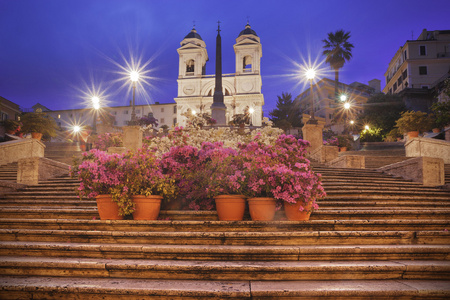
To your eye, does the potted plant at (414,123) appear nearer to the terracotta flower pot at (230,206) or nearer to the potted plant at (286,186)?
the potted plant at (286,186)

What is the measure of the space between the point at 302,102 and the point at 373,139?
156 feet

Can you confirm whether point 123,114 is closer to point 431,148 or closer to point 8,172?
point 8,172

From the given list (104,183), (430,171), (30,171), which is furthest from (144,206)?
(430,171)

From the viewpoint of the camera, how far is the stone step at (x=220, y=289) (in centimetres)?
321

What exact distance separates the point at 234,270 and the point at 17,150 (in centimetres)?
1254

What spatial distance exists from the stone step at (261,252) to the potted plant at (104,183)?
0.92 metres

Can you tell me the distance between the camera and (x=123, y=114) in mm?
72438

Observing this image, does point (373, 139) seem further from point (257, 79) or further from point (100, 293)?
point (257, 79)

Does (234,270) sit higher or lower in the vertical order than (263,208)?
lower

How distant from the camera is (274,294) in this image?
3.21 meters

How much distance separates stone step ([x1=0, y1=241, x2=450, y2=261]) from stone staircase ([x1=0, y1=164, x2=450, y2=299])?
0.04 feet

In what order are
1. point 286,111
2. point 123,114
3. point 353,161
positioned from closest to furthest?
point 353,161
point 286,111
point 123,114

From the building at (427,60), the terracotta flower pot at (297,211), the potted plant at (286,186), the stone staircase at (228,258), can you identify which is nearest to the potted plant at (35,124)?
the stone staircase at (228,258)

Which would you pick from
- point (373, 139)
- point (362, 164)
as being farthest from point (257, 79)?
point (362, 164)
